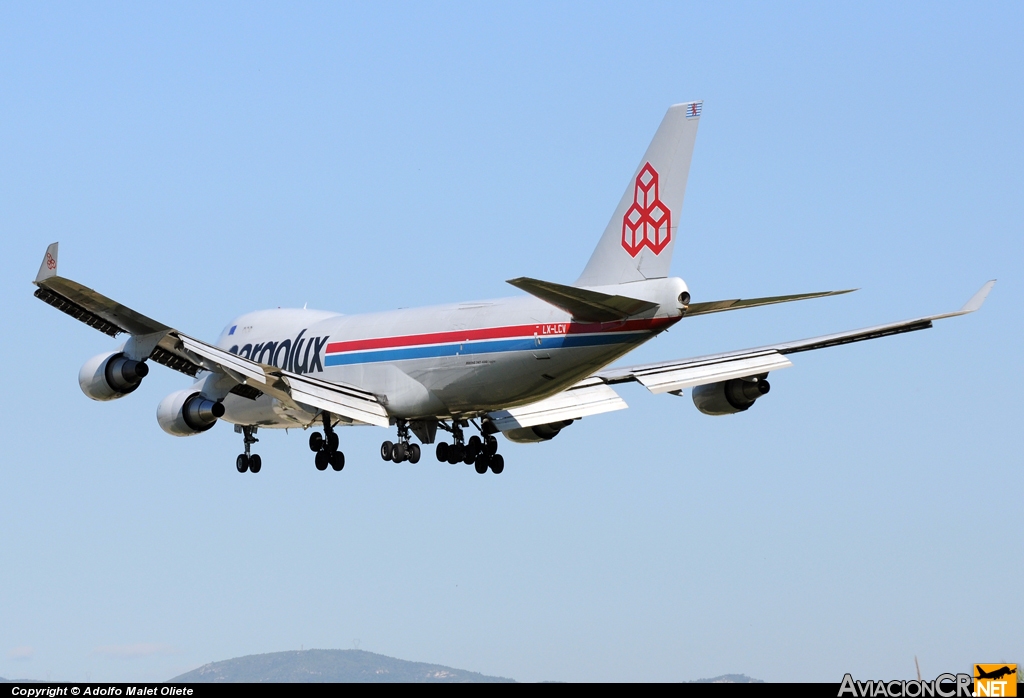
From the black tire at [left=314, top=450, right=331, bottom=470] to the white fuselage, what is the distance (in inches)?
51.3

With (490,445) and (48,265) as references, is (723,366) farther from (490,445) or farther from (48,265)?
(48,265)

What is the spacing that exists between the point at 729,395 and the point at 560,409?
478 centimetres

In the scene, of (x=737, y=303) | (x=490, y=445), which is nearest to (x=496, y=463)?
(x=490, y=445)

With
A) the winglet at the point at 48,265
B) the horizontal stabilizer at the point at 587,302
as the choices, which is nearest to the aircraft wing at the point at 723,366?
the horizontal stabilizer at the point at 587,302

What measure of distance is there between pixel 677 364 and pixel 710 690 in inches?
755

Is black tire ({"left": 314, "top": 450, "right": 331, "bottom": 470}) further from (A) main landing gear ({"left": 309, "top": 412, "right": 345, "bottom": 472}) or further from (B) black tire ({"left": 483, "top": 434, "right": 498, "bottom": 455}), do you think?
(B) black tire ({"left": 483, "top": 434, "right": 498, "bottom": 455})

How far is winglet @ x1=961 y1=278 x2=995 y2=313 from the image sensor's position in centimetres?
3281

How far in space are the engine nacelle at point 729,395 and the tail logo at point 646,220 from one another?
724 cm

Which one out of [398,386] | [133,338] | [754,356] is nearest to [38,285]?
[133,338]

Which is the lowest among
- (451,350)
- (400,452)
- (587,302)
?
(400,452)

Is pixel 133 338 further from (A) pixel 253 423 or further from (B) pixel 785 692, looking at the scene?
(B) pixel 785 692

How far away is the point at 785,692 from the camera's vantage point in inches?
778

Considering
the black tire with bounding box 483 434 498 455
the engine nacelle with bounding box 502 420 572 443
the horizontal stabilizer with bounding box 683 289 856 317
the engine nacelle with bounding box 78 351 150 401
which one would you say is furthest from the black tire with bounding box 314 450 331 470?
the horizontal stabilizer with bounding box 683 289 856 317

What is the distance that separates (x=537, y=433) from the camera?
136 ft
